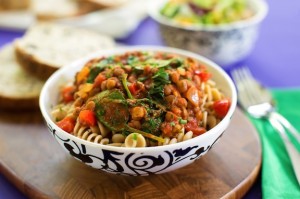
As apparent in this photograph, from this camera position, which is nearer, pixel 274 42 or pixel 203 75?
pixel 203 75

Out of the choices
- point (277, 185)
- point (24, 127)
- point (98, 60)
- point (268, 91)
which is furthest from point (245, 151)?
point (24, 127)

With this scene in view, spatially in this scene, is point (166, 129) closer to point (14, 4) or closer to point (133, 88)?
point (133, 88)

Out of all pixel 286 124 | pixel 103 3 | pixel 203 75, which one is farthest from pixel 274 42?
pixel 203 75

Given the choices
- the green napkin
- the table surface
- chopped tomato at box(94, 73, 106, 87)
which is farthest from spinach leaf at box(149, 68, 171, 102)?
the table surface

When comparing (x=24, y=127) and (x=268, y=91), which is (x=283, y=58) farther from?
(x=24, y=127)

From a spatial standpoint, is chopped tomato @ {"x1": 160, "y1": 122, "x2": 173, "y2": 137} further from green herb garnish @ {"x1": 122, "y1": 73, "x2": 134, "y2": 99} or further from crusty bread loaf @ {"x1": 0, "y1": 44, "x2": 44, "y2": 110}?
crusty bread loaf @ {"x1": 0, "y1": 44, "x2": 44, "y2": 110}
